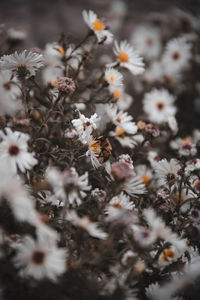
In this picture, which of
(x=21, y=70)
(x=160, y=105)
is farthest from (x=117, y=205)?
(x=160, y=105)

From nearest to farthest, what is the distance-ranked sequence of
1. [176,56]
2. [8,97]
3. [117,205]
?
[117,205]
[8,97]
[176,56]

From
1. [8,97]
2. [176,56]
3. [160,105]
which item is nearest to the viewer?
[8,97]

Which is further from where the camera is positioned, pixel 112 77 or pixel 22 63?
pixel 112 77

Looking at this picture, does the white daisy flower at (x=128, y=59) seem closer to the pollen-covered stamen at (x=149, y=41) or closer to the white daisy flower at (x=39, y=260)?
the white daisy flower at (x=39, y=260)

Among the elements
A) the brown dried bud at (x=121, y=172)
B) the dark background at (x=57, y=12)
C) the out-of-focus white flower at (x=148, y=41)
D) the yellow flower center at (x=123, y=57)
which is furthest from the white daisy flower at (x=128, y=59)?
the dark background at (x=57, y=12)

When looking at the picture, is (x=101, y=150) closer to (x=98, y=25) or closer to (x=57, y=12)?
(x=98, y=25)

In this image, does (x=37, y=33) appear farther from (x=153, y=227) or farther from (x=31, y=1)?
(x=153, y=227)
